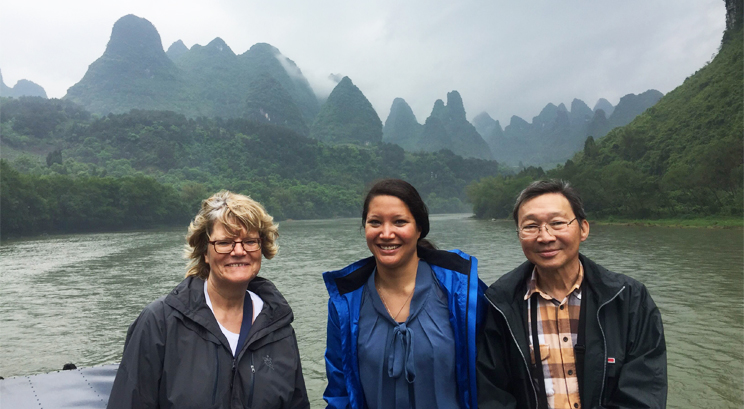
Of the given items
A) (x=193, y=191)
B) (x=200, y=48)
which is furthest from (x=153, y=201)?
(x=200, y=48)

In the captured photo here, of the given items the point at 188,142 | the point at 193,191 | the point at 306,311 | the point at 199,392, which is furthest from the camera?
the point at 188,142

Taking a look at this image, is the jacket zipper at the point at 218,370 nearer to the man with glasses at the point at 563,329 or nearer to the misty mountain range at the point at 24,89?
the man with glasses at the point at 563,329

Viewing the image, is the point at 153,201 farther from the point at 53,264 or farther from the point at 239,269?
the point at 239,269

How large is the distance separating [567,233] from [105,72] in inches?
4802

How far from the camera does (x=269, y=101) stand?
352 feet

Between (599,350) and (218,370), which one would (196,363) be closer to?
(218,370)

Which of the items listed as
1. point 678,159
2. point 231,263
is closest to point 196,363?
point 231,263

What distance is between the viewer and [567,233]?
5.22 feet

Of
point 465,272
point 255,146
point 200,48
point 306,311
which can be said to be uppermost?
point 200,48

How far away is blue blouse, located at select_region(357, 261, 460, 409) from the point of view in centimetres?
153

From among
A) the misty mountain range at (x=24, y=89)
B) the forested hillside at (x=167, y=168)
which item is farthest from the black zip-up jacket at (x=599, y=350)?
the misty mountain range at (x=24, y=89)

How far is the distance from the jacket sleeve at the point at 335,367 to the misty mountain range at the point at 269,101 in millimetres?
105356

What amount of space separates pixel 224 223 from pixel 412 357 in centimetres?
80

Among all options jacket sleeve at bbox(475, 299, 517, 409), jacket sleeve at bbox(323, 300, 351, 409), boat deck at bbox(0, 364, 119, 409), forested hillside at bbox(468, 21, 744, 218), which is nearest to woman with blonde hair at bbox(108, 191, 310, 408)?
jacket sleeve at bbox(323, 300, 351, 409)
